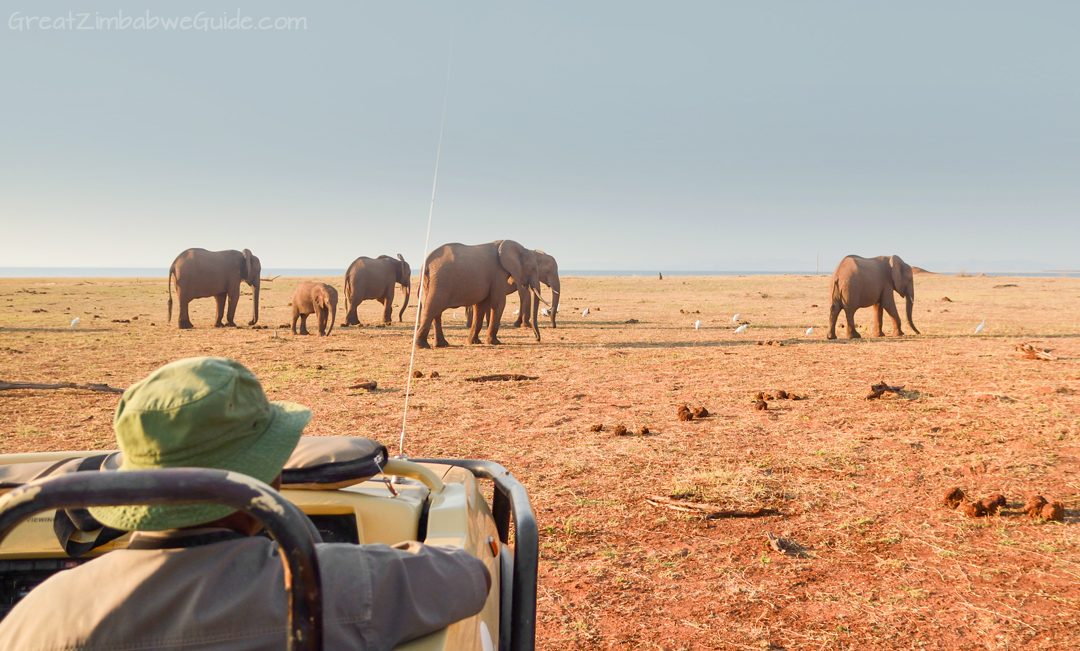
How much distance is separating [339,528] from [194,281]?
68.3 ft

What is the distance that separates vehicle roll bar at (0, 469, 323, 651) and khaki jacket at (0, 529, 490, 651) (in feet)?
0.77

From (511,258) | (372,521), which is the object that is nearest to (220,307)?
(511,258)

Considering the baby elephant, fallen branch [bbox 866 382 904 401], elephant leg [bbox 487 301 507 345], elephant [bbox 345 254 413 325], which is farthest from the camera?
elephant [bbox 345 254 413 325]

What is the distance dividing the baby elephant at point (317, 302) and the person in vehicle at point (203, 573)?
1663cm

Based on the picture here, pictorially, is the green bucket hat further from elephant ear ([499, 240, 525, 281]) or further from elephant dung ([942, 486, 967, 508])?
elephant ear ([499, 240, 525, 281])

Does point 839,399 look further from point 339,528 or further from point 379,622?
point 379,622

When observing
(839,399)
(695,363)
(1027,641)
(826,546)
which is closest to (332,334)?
(695,363)

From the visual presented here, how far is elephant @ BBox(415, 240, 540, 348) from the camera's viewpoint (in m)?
15.9

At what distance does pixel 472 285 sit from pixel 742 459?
10.6 metres

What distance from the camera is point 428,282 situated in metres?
16.4

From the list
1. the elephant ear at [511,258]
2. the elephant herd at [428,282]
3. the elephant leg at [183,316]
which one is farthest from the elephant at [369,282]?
the elephant ear at [511,258]

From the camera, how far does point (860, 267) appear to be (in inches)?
685

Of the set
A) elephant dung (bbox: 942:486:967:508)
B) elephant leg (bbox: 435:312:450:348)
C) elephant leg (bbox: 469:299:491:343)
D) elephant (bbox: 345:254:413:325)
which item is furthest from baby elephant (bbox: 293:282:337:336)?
elephant dung (bbox: 942:486:967:508)

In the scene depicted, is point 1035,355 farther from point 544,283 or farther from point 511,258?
point 544,283
